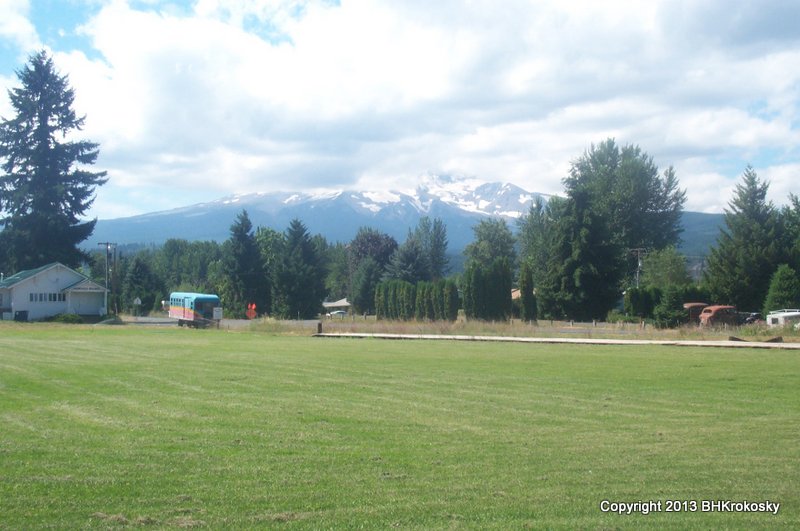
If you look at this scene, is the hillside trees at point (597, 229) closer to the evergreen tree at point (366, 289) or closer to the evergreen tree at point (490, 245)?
the evergreen tree at point (490, 245)

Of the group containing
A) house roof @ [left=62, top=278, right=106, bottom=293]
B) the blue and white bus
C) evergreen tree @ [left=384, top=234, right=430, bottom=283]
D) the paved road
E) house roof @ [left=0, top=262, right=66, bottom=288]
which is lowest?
the paved road

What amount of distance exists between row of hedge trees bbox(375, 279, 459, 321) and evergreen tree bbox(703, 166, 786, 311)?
21802 millimetres

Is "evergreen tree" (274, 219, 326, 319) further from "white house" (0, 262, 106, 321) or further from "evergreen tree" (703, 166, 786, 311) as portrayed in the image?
"evergreen tree" (703, 166, 786, 311)

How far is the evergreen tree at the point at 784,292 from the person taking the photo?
51812mm

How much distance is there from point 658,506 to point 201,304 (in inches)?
2438

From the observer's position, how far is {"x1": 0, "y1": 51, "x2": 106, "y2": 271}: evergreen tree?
71.1m

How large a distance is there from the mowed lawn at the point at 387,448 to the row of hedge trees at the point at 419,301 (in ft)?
153

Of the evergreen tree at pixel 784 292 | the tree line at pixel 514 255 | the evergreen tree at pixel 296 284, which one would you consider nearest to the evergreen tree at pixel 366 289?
the tree line at pixel 514 255

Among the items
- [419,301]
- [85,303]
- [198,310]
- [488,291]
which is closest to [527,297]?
[488,291]

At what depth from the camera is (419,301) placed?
231 ft

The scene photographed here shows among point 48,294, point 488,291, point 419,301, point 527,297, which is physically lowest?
point 419,301

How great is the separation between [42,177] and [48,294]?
11.6 metres

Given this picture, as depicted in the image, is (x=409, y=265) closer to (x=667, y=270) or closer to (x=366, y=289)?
(x=366, y=289)

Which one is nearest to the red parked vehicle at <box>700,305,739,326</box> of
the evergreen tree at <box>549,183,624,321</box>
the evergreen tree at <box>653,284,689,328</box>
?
the evergreen tree at <box>653,284,689,328</box>
